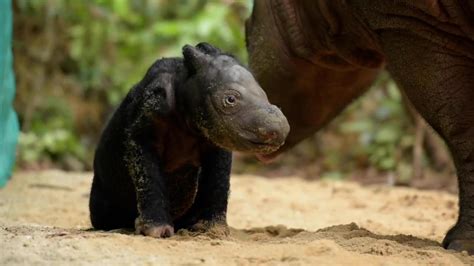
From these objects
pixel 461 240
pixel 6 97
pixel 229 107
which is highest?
pixel 6 97

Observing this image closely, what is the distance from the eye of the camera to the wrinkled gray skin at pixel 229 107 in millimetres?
3740

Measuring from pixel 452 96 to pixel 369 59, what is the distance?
121cm

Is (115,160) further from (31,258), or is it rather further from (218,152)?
(31,258)

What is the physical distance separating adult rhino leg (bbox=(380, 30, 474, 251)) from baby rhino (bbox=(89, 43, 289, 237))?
89 centimetres

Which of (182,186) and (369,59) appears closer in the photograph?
(182,186)

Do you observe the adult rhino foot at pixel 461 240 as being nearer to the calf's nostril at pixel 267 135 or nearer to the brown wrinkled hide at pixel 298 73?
the calf's nostril at pixel 267 135

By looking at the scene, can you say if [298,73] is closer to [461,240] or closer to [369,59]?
[369,59]

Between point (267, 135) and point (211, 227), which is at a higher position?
point (267, 135)

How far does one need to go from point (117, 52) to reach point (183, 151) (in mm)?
8630

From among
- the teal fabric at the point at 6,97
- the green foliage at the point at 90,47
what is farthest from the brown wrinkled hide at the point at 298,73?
the green foliage at the point at 90,47

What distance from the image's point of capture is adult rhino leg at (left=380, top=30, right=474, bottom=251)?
13.8ft

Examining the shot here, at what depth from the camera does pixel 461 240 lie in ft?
13.6

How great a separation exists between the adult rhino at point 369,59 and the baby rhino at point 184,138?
89 centimetres

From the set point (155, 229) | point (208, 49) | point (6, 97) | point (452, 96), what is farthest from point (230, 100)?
point (6, 97)
